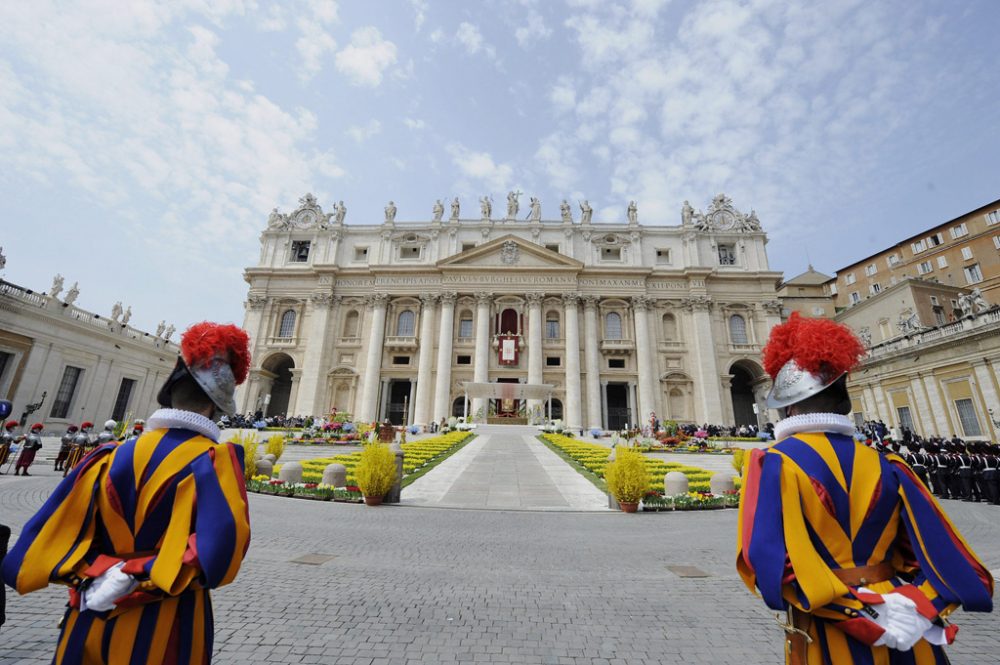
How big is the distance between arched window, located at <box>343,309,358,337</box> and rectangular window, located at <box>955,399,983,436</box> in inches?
1827

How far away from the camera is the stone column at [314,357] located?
41406 millimetres

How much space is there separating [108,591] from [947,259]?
2349 inches

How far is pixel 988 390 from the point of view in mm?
22500

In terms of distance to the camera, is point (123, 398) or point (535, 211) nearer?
point (123, 398)

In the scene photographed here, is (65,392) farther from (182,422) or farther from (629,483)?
(182,422)

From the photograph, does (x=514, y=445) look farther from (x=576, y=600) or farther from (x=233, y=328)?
(x=233, y=328)

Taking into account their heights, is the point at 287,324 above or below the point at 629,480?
above

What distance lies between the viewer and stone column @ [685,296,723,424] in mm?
40438

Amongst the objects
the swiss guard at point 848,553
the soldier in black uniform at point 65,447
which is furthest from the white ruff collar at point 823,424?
the soldier in black uniform at point 65,447

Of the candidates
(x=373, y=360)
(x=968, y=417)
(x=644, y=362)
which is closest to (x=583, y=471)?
(x=968, y=417)

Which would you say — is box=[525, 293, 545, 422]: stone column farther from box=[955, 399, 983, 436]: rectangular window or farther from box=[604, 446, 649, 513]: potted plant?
box=[604, 446, 649, 513]: potted plant

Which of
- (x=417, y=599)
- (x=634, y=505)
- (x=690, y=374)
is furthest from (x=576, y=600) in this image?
(x=690, y=374)

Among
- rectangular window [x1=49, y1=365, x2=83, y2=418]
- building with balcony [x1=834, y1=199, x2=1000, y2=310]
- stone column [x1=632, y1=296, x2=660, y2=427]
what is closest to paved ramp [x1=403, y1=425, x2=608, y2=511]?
stone column [x1=632, y1=296, x2=660, y2=427]

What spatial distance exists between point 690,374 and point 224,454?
1765 inches
